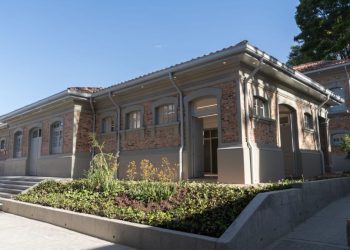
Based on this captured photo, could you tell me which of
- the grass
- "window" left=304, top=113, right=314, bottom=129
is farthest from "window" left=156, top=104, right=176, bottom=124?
"window" left=304, top=113, right=314, bottom=129

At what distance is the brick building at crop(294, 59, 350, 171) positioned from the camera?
20656 mm

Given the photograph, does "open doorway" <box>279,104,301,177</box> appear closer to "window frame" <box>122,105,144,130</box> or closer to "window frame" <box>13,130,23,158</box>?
"window frame" <box>122,105,144,130</box>

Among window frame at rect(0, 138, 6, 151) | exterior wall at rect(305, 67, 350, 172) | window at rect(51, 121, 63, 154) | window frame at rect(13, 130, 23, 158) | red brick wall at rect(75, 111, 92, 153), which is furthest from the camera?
window frame at rect(0, 138, 6, 151)

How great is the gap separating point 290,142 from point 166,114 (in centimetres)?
583

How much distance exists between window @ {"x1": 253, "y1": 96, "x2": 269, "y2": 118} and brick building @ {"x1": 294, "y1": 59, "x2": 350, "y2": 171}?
430 inches

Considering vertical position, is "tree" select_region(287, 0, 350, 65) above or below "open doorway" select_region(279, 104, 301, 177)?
above

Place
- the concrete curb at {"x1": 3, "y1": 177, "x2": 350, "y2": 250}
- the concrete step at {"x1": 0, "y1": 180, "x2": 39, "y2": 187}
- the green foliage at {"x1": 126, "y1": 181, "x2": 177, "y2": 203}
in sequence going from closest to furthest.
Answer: the concrete curb at {"x1": 3, "y1": 177, "x2": 350, "y2": 250}
the green foliage at {"x1": 126, "y1": 181, "x2": 177, "y2": 203}
the concrete step at {"x1": 0, "y1": 180, "x2": 39, "y2": 187}

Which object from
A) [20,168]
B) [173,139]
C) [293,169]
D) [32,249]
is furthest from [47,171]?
[293,169]

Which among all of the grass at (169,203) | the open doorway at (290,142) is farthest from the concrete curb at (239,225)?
the open doorway at (290,142)

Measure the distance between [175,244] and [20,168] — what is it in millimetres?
17316

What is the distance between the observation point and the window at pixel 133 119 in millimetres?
14595

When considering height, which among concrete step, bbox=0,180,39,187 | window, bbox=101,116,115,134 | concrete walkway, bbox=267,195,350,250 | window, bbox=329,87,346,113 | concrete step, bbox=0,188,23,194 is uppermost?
window, bbox=329,87,346,113

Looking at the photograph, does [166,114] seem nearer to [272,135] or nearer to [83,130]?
[272,135]

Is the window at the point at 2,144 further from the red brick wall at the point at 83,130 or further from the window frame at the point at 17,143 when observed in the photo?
the red brick wall at the point at 83,130
